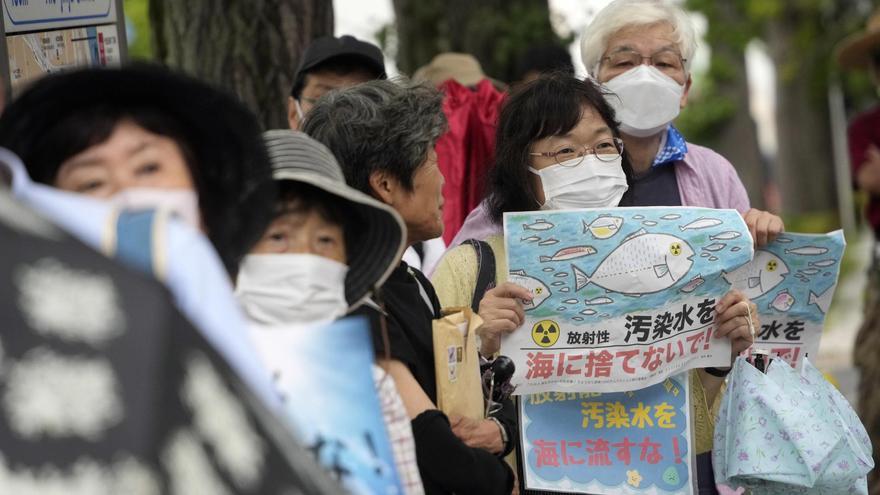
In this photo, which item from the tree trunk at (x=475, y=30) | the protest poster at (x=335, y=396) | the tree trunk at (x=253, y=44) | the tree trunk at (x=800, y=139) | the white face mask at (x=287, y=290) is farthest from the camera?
the tree trunk at (x=800, y=139)

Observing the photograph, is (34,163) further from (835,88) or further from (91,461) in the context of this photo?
(835,88)

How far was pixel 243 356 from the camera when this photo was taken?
186 cm

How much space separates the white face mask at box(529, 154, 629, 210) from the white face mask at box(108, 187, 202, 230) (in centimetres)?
193

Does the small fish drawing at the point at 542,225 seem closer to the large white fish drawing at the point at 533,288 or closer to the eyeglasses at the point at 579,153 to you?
the large white fish drawing at the point at 533,288

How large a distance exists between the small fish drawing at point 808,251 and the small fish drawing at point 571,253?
62 centimetres

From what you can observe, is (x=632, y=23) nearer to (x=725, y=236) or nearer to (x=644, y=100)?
(x=644, y=100)

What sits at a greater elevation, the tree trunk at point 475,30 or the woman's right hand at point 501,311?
the woman's right hand at point 501,311

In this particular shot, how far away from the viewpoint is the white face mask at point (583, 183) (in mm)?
3969

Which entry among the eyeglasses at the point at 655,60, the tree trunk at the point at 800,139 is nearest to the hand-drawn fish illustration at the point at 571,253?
the eyeglasses at the point at 655,60

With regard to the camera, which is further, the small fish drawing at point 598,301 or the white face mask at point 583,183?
the white face mask at point 583,183

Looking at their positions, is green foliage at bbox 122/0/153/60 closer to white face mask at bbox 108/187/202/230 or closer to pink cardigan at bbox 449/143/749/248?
pink cardigan at bbox 449/143/749/248

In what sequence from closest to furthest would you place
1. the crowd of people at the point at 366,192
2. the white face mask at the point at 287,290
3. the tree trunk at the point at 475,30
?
the crowd of people at the point at 366,192 < the white face mask at the point at 287,290 < the tree trunk at the point at 475,30

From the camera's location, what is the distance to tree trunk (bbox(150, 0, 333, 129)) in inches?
232

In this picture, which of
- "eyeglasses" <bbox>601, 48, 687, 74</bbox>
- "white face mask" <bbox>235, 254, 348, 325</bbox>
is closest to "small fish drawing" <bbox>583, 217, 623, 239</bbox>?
"eyeglasses" <bbox>601, 48, 687, 74</bbox>
